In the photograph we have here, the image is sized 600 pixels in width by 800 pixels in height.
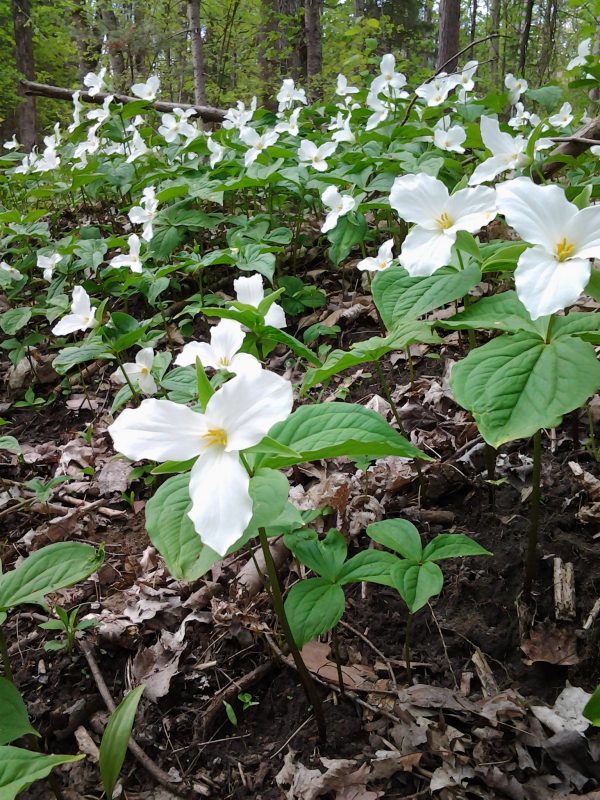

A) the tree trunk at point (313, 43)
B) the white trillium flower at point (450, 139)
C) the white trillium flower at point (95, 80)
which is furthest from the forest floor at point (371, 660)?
the tree trunk at point (313, 43)

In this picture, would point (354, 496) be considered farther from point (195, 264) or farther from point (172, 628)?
point (195, 264)

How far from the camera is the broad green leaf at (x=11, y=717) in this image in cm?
115

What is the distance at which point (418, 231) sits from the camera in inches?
55.6

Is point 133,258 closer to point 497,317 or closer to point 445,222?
point 445,222

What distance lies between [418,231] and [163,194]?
7.96 feet

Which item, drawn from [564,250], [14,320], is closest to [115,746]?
[564,250]

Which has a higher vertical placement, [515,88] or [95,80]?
[95,80]

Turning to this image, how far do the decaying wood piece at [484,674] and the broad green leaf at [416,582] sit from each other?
28cm

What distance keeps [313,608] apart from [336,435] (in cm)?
43

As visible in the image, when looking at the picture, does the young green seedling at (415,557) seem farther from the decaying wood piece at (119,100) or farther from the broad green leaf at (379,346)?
the decaying wood piece at (119,100)

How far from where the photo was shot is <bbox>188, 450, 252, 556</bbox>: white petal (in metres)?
0.88

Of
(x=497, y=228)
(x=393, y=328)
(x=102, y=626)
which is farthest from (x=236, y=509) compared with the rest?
(x=497, y=228)

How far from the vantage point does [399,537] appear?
1.41m

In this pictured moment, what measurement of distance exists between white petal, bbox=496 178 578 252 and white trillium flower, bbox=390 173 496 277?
7.6 inches
